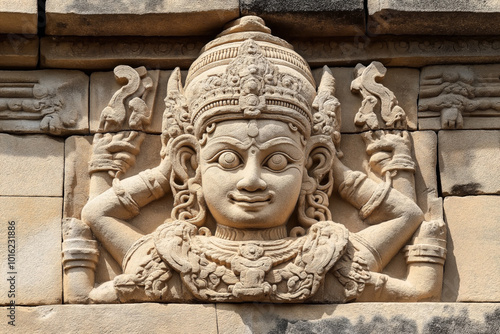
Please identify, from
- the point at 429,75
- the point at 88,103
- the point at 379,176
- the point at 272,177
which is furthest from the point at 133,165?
the point at 429,75

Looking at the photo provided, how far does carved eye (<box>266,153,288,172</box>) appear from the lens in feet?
21.0

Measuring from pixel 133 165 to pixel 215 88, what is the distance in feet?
2.64

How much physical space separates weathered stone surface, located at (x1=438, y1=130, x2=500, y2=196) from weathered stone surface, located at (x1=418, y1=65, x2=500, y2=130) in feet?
0.24

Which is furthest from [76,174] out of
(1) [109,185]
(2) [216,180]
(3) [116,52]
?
(2) [216,180]

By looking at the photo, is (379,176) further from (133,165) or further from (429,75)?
(133,165)

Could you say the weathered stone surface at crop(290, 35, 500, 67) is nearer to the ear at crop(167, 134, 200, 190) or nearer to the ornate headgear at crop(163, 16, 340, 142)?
the ornate headgear at crop(163, 16, 340, 142)

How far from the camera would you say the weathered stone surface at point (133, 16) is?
22.4 ft

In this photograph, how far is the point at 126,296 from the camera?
634 centimetres

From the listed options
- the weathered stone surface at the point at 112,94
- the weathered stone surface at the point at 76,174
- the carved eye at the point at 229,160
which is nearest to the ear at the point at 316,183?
the carved eye at the point at 229,160

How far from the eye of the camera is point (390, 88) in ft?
23.3

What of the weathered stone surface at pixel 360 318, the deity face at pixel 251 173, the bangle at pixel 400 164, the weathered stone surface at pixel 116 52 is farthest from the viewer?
the weathered stone surface at pixel 116 52

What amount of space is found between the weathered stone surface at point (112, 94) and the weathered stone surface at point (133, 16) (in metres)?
0.31

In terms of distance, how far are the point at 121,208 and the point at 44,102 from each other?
97cm

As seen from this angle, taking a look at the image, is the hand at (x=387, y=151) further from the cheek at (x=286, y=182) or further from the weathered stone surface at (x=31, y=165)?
the weathered stone surface at (x=31, y=165)
